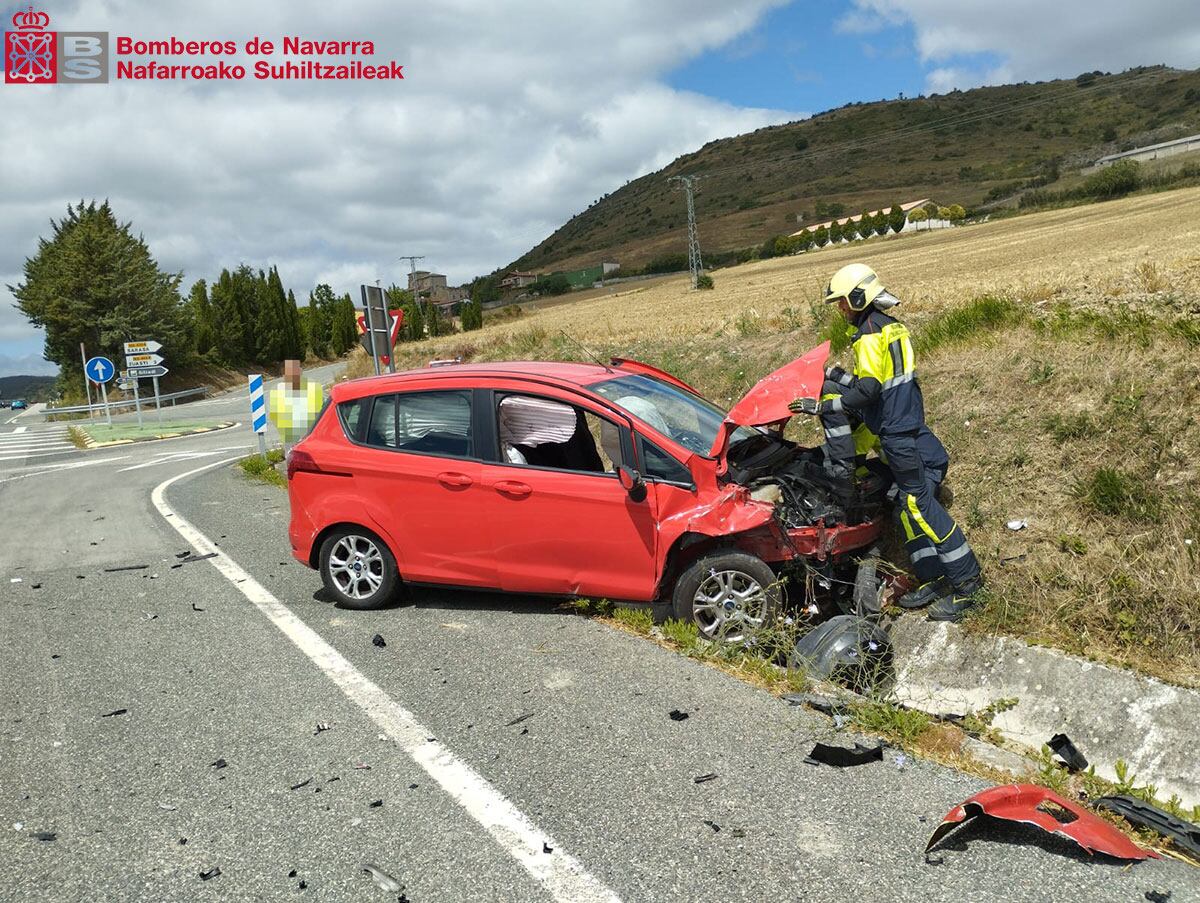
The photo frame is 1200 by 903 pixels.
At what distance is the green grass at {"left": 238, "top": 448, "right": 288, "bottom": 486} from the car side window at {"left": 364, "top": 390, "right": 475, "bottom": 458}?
26.9 ft

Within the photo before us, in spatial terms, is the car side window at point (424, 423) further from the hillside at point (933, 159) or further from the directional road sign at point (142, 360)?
the hillside at point (933, 159)

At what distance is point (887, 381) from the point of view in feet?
18.1

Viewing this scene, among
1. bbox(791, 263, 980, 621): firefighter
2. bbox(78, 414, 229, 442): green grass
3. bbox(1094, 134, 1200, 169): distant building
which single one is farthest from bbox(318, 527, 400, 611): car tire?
bbox(1094, 134, 1200, 169): distant building

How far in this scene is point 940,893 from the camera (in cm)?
302

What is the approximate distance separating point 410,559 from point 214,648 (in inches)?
53.7

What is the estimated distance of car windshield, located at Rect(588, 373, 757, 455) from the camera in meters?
6.09

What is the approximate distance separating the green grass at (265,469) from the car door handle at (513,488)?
9.09 metres

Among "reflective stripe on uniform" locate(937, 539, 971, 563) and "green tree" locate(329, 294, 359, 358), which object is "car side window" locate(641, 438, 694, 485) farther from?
"green tree" locate(329, 294, 359, 358)

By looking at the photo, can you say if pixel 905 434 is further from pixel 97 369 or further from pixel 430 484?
pixel 97 369

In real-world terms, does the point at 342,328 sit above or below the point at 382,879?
above

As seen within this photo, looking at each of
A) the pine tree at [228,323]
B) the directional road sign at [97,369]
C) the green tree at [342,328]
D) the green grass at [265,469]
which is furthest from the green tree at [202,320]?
the green grass at [265,469]

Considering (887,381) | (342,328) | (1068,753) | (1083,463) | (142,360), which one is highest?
(342,328)

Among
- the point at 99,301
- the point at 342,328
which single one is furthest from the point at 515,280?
the point at 99,301

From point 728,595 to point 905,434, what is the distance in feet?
4.61
